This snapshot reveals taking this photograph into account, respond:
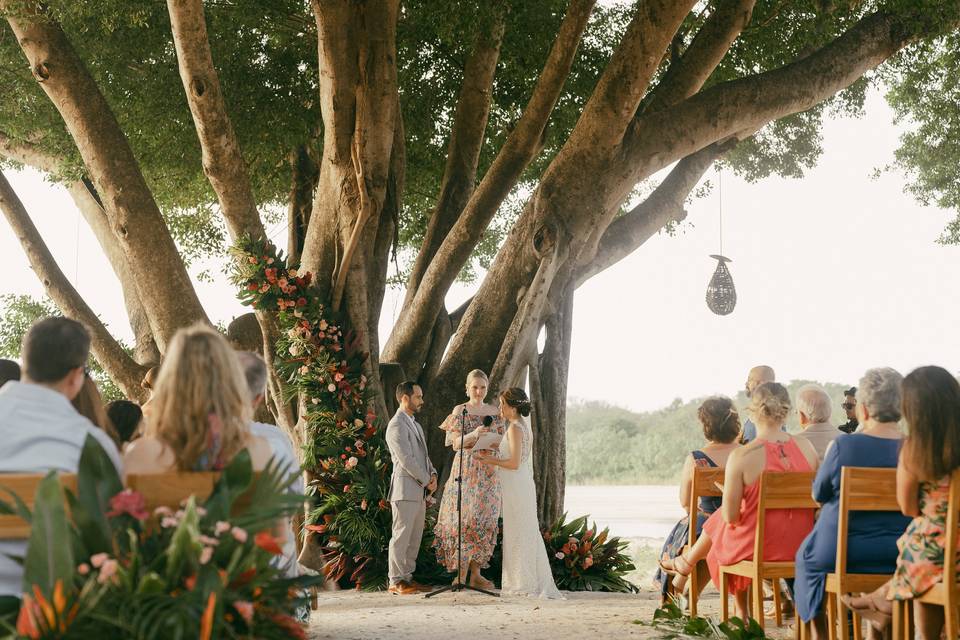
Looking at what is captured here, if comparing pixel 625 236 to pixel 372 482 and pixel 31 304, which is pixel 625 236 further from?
pixel 31 304

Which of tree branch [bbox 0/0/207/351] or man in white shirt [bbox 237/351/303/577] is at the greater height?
tree branch [bbox 0/0/207/351]

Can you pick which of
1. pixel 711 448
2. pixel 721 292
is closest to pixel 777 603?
pixel 711 448

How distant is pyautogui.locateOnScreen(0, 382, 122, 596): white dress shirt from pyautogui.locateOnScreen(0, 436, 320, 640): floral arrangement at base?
0.19 m

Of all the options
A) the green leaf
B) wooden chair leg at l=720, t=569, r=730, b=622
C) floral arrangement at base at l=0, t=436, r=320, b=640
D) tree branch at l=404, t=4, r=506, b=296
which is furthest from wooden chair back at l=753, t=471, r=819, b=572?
tree branch at l=404, t=4, r=506, b=296

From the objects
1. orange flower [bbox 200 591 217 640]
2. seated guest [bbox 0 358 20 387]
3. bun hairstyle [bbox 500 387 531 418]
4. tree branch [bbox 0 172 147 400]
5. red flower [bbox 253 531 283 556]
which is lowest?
orange flower [bbox 200 591 217 640]

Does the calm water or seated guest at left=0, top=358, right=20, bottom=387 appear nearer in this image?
seated guest at left=0, top=358, right=20, bottom=387

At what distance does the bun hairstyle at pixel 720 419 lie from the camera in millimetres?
6320

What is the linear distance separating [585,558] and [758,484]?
4.64 m

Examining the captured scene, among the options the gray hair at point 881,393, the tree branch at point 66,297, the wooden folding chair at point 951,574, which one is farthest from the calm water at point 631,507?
the wooden folding chair at point 951,574

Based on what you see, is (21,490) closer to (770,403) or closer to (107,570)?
(107,570)

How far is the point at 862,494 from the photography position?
15.1ft

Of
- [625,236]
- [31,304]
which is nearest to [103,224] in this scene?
[31,304]

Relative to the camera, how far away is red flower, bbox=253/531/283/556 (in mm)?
2822

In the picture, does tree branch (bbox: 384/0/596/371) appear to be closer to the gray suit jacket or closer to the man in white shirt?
the gray suit jacket
